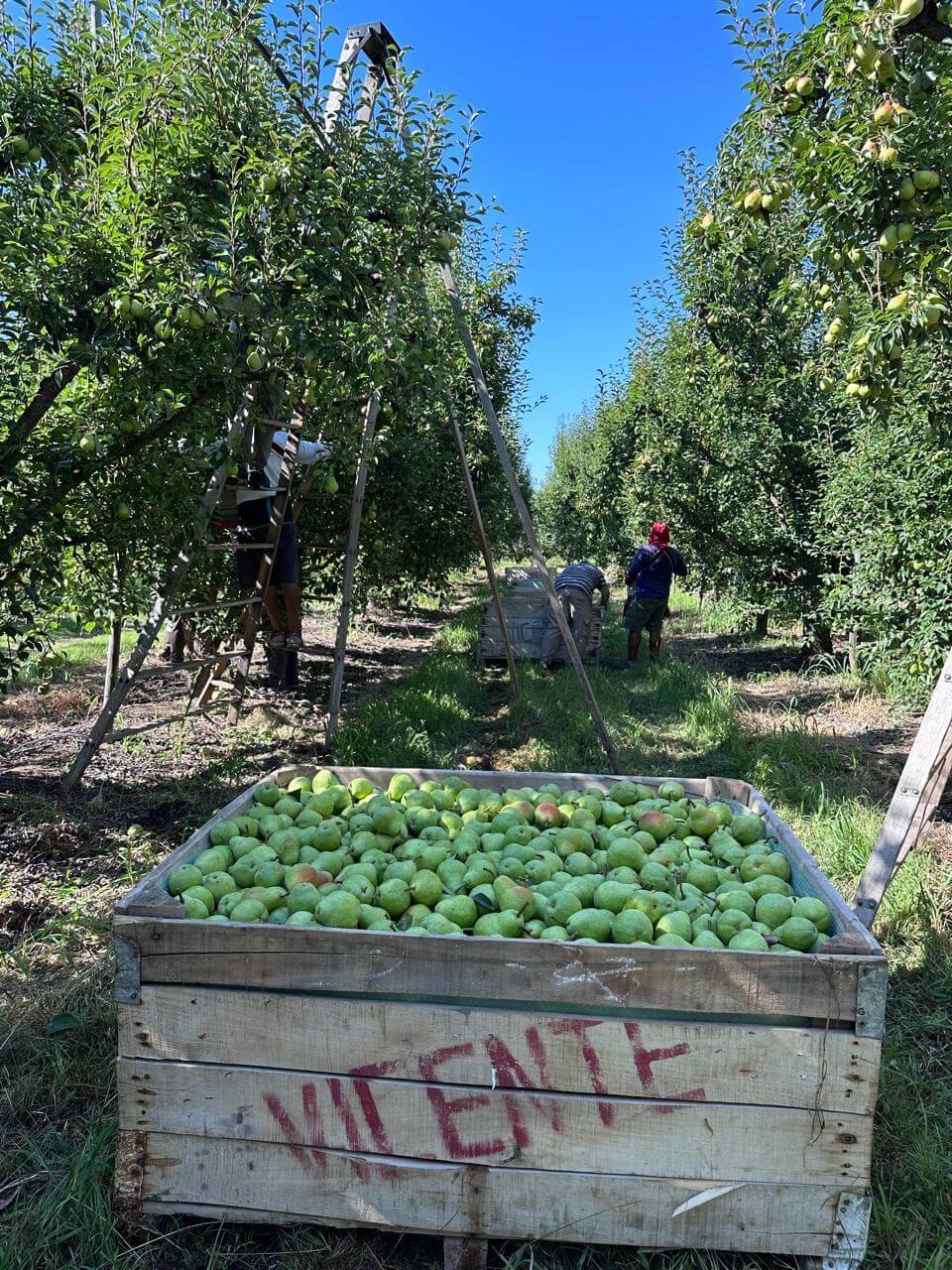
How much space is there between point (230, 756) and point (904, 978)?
414cm

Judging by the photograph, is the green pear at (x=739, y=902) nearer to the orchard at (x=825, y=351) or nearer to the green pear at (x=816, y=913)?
the green pear at (x=816, y=913)

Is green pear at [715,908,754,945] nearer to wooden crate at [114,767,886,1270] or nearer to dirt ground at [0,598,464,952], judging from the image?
wooden crate at [114,767,886,1270]

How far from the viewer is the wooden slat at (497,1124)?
183 cm

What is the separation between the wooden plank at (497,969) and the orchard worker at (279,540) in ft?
13.4

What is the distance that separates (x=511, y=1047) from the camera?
1.87 meters

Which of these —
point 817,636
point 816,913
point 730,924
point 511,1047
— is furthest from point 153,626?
point 817,636

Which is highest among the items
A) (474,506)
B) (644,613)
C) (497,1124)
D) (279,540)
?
(474,506)

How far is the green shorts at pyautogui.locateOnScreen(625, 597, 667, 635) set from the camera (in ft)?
32.3

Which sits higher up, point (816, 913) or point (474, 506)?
point (474, 506)

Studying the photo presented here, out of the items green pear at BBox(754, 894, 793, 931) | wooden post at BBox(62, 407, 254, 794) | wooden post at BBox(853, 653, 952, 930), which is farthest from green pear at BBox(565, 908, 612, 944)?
wooden post at BBox(62, 407, 254, 794)

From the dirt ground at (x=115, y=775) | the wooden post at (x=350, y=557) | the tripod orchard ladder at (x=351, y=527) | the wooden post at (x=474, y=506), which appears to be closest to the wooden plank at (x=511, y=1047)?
the dirt ground at (x=115, y=775)

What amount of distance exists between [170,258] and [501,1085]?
3324 mm

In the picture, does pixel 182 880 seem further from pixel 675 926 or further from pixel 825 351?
pixel 825 351

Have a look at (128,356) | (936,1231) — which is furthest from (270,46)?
(936,1231)
